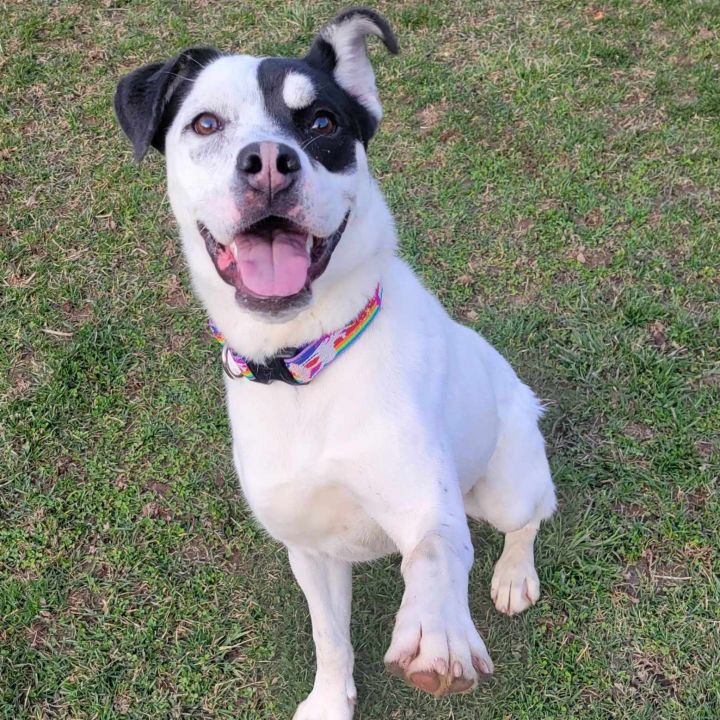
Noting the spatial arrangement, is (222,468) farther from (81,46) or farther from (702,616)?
(81,46)

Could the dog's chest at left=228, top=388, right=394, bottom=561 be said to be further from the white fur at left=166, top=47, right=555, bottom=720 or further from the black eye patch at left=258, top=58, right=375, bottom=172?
the black eye patch at left=258, top=58, right=375, bottom=172

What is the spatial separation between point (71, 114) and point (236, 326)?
3697 millimetres

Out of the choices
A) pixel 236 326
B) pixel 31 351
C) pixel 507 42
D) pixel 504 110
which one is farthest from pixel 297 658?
pixel 507 42

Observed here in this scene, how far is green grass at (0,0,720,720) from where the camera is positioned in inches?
129

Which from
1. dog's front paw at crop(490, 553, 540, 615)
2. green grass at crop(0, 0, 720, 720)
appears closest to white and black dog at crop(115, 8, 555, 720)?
dog's front paw at crop(490, 553, 540, 615)

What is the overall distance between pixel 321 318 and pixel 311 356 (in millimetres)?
122

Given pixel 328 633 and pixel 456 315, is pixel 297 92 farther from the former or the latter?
pixel 456 315

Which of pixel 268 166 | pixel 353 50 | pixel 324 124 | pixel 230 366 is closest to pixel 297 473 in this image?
pixel 230 366

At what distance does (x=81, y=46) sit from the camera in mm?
5645

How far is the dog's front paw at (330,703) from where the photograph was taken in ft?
10.0

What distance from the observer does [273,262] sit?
2.16 metres

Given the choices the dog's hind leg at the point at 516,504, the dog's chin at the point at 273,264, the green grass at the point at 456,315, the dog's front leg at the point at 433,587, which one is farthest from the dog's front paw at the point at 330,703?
the dog's chin at the point at 273,264

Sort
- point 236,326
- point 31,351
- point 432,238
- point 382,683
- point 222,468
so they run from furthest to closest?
point 432,238, point 31,351, point 222,468, point 382,683, point 236,326

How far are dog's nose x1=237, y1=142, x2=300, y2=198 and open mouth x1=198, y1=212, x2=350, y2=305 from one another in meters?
0.10
